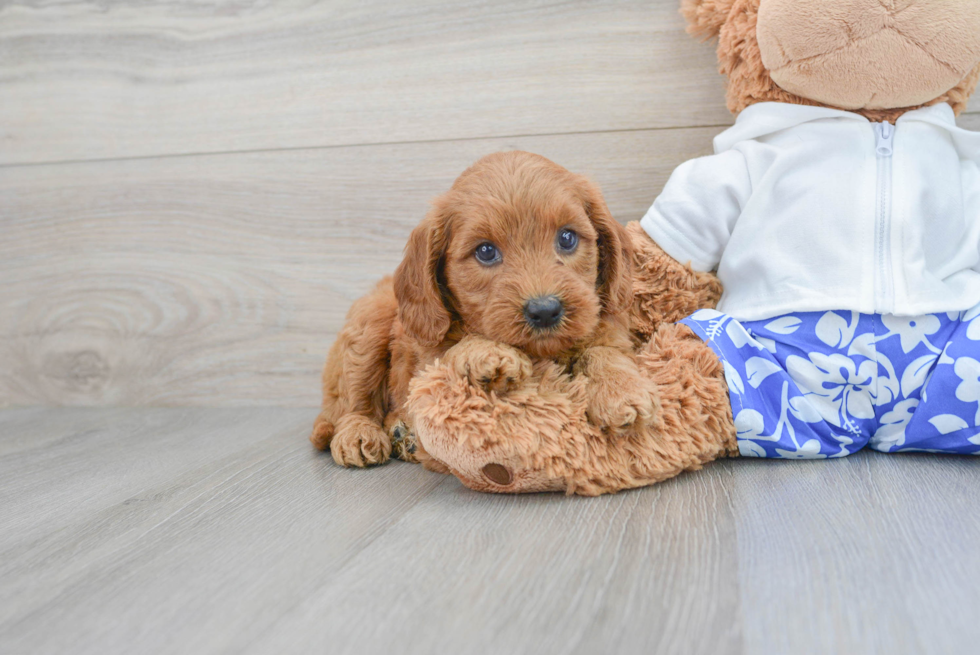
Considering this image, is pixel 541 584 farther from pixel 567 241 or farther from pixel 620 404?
pixel 567 241

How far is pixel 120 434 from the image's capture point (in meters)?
2.14

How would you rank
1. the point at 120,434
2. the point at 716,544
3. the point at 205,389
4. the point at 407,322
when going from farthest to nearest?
the point at 205,389 < the point at 120,434 < the point at 407,322 < the point at 716,544

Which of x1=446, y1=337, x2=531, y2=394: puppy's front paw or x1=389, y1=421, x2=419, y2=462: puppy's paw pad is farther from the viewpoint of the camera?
x1=389, y1=421, x2=419, y2=462: puppy's paw pad

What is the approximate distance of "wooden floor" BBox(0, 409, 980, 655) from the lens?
0.86m

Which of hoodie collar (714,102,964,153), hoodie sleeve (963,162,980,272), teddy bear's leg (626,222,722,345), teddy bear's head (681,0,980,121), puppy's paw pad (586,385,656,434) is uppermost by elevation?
teddy bear's head (681,0,980,121)

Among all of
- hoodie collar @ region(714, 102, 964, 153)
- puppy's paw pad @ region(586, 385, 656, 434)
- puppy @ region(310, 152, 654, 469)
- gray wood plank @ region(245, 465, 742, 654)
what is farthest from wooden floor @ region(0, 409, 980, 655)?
hoodie collar @ region(714, 102, 964, 153)

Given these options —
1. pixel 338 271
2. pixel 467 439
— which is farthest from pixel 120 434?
pixel 467 439

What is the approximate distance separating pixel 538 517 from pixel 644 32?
55.0 inches

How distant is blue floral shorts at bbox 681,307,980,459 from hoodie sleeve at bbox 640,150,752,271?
0.79 ft

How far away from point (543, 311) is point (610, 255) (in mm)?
290

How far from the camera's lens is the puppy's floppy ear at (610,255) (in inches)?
57.3

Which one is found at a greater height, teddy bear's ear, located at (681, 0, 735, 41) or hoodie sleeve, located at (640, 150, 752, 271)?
teddy bear's ear, located at (681, 0, 735, 41)

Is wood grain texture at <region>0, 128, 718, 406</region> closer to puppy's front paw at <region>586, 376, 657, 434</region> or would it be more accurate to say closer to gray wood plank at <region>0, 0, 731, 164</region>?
gray wood plank at <region>0, 0, 731, 164</region>

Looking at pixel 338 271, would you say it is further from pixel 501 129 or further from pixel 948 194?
pixel 948 194
